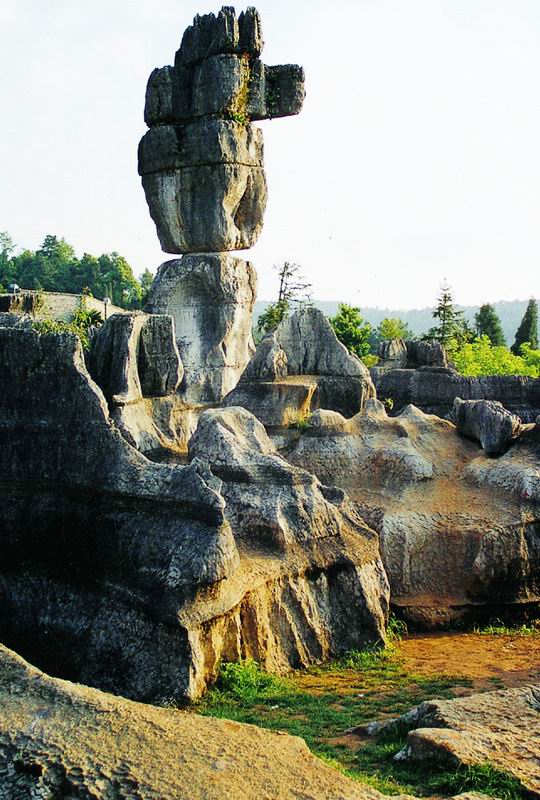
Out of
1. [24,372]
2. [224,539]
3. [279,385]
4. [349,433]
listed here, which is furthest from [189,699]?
[279,385]

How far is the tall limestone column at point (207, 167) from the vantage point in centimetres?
2309

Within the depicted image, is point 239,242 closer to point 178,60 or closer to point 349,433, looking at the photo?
point 178,60

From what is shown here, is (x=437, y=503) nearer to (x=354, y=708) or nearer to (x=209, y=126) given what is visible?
(x=354, y=708)

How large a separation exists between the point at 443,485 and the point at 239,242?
42.6 ft

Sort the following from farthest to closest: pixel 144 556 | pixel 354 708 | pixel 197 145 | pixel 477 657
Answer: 1. pixel 197 145
2. pixel 477 657
3. pixel 144 556
4. pixel 354 708

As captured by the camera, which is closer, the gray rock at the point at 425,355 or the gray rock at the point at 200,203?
the gray rock at the point at 200,203

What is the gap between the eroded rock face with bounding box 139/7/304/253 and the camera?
75.6 ft

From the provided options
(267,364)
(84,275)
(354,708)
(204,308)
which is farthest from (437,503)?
(84,275)

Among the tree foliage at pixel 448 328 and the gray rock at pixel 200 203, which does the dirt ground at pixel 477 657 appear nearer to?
the gray rock at pixel 200 203

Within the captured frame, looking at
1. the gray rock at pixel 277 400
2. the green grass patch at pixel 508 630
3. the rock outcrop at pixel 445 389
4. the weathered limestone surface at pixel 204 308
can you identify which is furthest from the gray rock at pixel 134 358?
the weathered limestone surface at pixel 204 308

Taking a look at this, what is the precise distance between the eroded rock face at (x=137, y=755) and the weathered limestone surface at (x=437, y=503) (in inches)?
235

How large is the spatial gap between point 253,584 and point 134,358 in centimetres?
382

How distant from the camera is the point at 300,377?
16.3m

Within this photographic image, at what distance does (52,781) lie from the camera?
4.84m
